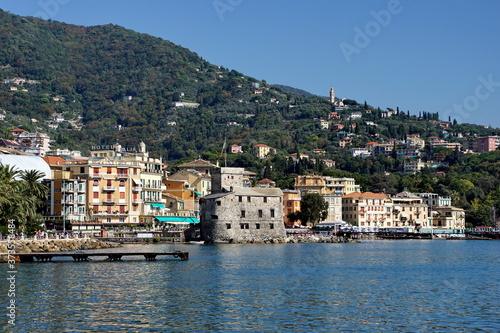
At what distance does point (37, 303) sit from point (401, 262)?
35069mm

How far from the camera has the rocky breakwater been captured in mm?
63125

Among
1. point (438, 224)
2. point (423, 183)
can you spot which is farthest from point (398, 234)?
point (423, 183)

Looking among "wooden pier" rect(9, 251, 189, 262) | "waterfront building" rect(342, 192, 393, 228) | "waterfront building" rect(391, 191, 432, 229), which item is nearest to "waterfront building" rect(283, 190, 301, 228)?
"waterfront building" rect(342, 192, 393, 228)

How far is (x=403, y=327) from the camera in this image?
3069 cm

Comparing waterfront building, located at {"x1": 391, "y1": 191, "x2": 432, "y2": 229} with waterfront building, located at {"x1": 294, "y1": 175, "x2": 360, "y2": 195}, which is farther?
waterfront building, located at {"x1": 391, "y1": 191, "x2": 432, "y2": 229}

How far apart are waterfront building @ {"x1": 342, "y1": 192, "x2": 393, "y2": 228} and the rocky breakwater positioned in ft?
199

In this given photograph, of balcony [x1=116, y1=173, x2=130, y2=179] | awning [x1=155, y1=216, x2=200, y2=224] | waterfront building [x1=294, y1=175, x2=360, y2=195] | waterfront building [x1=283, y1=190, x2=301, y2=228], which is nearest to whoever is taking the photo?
balcony [x1=116, y1=173, x2=130, y2=179]

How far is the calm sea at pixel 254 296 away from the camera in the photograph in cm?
3117

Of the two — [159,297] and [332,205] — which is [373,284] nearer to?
[159,297]

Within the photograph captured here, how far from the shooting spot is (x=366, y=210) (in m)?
135

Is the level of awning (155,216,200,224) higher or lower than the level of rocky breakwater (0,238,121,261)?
higher

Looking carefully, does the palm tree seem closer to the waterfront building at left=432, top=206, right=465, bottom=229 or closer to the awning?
the awning

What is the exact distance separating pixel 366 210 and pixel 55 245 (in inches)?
2969

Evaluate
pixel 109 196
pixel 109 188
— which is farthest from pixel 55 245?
pixel 109 196
